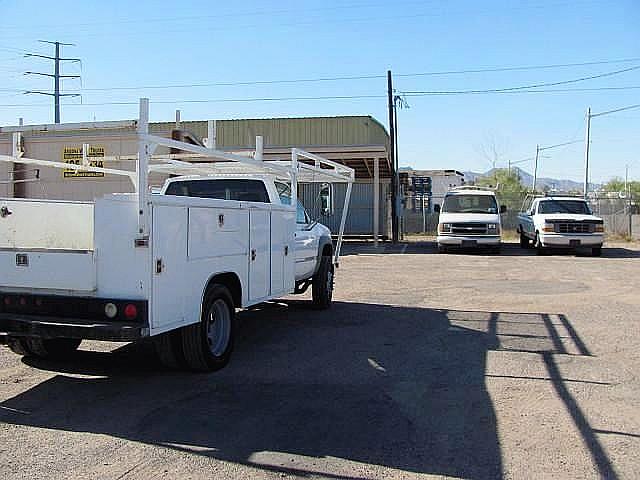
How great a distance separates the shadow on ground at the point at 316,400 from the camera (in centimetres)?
483

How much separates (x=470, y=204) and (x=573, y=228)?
3396 millimetres

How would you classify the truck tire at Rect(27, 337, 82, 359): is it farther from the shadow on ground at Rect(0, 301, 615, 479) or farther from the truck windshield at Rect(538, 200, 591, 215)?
the truck windshield at Rect(538, 200, 591, 215)

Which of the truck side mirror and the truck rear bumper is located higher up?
the truck side mirror

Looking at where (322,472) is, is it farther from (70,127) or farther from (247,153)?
(247,153)

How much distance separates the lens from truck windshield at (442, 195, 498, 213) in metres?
23.4

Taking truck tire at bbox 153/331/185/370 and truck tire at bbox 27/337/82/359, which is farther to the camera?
truck tire at bbox 27/337/82/359

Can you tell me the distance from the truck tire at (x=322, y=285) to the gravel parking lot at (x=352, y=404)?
48cm

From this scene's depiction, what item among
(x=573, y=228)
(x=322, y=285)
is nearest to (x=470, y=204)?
(x=573, y=228)

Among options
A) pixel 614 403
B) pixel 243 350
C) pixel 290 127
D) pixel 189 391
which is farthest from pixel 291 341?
pixel 290 127

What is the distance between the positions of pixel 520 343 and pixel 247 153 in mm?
4233

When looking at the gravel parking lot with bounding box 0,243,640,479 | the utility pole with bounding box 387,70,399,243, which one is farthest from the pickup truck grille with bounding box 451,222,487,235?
the gravel parking lot with bounding box 0,243,640,479

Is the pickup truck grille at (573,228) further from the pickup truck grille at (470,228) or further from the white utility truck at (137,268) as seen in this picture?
the white utility truck at (137,268)

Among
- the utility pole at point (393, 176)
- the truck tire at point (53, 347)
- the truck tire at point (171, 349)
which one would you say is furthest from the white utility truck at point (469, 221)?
the truck tire at point (171, 349)

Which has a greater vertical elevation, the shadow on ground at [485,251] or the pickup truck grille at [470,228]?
the pickup truck grille at [470,228]
